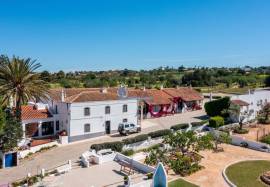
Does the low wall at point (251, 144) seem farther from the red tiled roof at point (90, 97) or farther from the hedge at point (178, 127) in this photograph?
the red tiled roof at point (90, 97)

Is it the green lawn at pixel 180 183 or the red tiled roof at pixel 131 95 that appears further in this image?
the red tiled roof at pixel 131 95

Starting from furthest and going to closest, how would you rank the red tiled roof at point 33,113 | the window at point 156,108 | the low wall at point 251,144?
1. the window at point 156,108
2. the red tiled roof at point 33,113
3. the low wall at point 251,144

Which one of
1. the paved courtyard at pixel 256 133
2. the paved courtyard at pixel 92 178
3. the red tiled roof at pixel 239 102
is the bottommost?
the paved courtyard at pixel 92 178

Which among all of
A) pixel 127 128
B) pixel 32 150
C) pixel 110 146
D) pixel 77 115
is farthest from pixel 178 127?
pixel 32 150

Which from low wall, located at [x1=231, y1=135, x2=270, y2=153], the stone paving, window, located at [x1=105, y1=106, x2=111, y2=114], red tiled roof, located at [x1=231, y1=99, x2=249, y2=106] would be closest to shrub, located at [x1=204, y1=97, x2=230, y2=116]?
red tiled roof, located at [x1=231, y1=99, x2=249, y2=106]

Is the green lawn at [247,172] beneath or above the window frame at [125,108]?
beneath

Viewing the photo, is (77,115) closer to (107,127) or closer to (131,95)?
(107,127)

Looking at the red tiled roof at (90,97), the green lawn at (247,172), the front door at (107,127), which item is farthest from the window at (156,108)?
the green lawn at (247,172)
